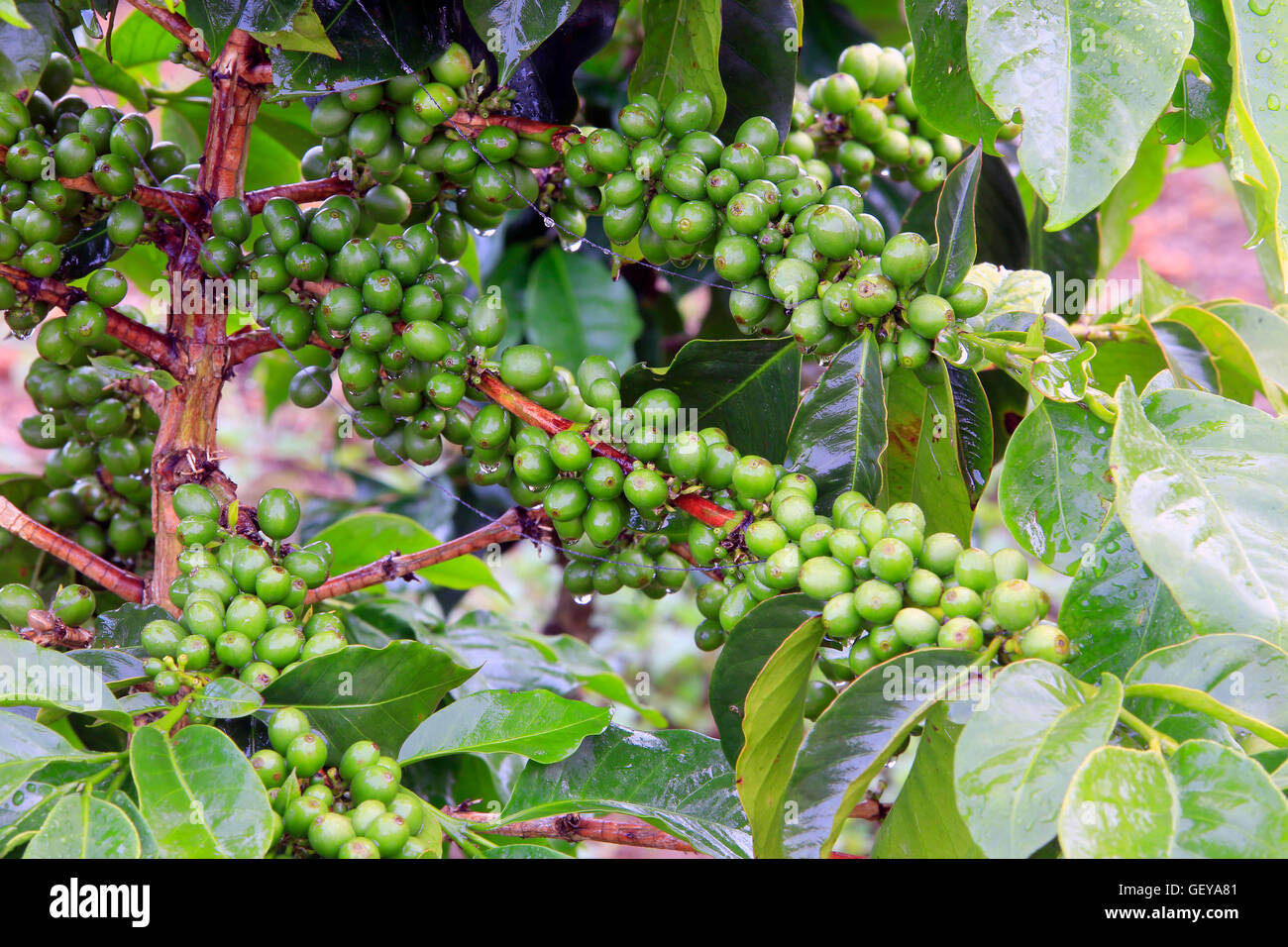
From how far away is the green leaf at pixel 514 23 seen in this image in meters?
→ 0.79

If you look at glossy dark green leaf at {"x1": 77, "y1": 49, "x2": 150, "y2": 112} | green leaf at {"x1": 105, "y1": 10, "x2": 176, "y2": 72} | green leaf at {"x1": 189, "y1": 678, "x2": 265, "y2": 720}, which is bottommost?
green leaf at {"x1": 189, "y1": 678, "x2": 265, "y2": 720}

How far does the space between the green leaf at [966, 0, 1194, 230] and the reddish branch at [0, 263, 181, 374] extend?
759 mm

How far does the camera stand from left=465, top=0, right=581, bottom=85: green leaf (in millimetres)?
792

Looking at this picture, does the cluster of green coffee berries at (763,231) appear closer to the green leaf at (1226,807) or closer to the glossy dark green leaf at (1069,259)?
the green leaf at (1226,807)

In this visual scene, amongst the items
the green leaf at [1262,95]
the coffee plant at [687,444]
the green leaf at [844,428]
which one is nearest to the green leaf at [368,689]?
the coffee plant at [687,444]

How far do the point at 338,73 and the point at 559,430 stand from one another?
0.34m

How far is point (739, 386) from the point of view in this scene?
917mm

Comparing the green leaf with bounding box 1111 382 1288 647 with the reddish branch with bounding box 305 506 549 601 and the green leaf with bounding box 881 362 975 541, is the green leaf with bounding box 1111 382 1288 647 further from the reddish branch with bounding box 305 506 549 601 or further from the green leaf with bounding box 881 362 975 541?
the reddish branch with bounding box 305 506 549 601

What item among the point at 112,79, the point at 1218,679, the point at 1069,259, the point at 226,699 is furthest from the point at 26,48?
the point at 1069,259

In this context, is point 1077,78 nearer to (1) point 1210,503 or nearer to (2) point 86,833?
(1) point 1210,503

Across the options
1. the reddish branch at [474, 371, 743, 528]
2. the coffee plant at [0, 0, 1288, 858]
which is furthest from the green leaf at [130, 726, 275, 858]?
the reddish branch at [474, 371, 743, 528]

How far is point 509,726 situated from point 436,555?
28cm

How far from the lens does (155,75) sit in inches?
53.4
